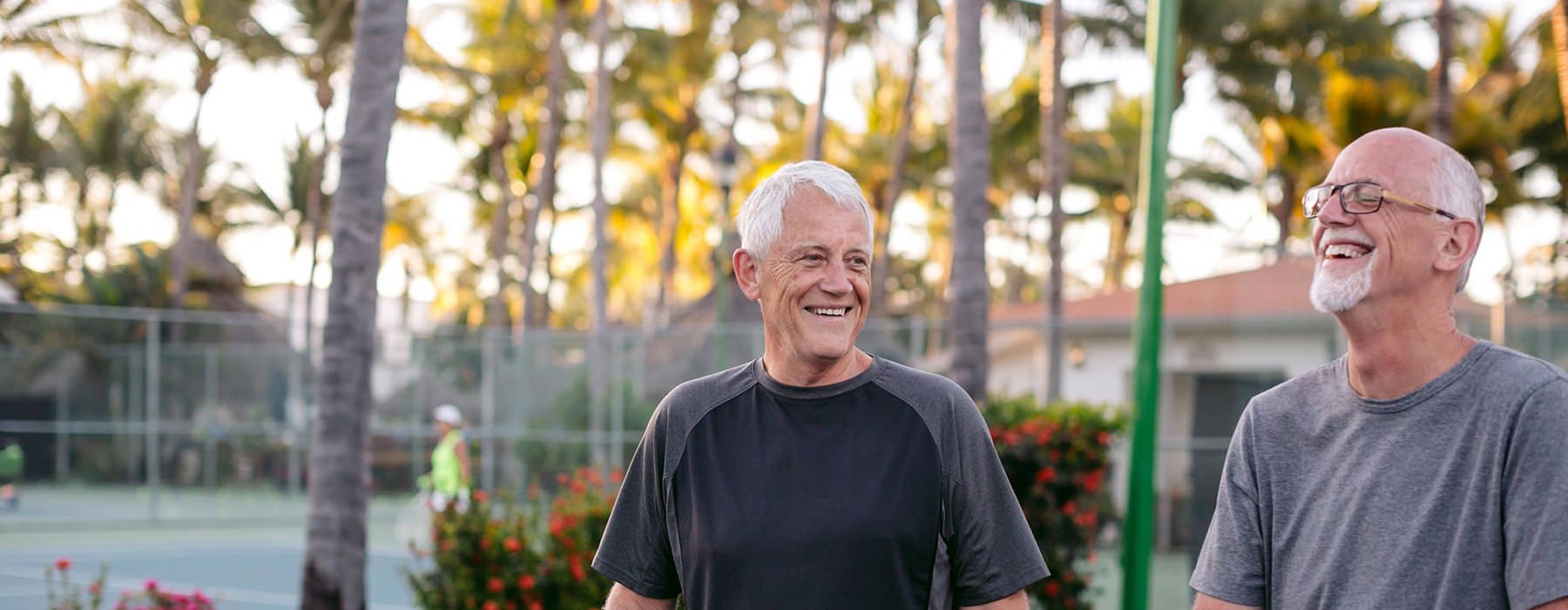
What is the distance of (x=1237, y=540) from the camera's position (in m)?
2.95

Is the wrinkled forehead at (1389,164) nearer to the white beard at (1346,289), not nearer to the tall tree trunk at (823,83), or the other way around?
the white beard at (1346,289)

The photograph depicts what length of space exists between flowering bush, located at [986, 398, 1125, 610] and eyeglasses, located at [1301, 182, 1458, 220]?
700 cm

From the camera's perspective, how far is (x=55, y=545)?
1986 centimetres

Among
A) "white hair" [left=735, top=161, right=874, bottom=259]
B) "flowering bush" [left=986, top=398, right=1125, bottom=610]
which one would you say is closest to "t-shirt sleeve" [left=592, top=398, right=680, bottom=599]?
"white hair" [left=735, top=161, right=874, bottom=259]

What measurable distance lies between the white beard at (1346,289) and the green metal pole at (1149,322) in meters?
5.81

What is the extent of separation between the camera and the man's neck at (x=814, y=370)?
304 cm

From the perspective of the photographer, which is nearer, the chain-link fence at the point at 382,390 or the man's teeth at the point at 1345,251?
the man's teeth at the point at 1345,251

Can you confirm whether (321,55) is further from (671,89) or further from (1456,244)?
(1456,244)

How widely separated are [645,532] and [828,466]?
442 millimetres

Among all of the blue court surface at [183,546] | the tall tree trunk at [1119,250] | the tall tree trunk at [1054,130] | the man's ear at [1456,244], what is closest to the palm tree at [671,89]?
the tall tree trunk at [1054,130]

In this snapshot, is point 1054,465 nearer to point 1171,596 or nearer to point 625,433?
point 1171,596

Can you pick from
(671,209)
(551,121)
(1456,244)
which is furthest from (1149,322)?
(671,209)

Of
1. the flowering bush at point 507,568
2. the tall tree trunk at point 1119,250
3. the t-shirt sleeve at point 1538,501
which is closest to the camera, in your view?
the t-shirt sleeve at point 1538,501

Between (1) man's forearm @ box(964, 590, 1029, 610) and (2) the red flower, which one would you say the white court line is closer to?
(2) the red flower
